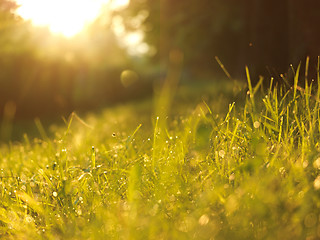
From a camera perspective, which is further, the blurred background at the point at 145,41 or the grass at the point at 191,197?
the blurred background at the point at 145,41

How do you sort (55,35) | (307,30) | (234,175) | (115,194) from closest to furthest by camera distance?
(234,175), (115,194), (307,30), (55,35)

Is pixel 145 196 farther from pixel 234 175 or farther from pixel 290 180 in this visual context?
pixel 290 180

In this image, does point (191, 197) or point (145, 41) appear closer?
point (191, 197)

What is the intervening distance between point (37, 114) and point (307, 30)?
8.76 metres

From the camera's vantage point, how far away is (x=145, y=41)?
32.0 feet

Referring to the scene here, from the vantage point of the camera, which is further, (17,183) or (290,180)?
(17,183)

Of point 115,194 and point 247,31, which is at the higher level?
point 115,194

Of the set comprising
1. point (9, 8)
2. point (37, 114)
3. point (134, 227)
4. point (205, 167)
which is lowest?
point (37, 114)

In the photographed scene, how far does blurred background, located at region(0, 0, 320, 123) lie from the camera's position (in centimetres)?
618

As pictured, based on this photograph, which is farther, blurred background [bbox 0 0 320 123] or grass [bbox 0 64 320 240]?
blurred background [bbox 0 0 320 123]

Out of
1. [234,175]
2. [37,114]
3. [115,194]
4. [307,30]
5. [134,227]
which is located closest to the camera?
[134,227]

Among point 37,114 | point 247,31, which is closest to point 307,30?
point 247,31

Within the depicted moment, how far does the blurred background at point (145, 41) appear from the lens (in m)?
6.18

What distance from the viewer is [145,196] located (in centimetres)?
201
